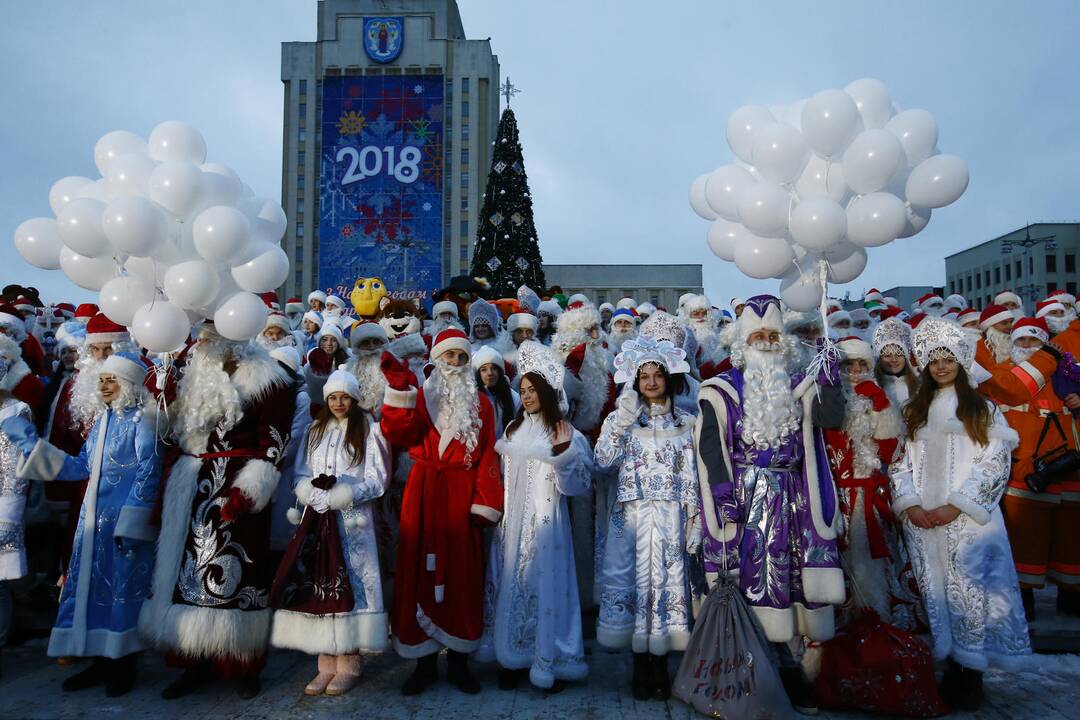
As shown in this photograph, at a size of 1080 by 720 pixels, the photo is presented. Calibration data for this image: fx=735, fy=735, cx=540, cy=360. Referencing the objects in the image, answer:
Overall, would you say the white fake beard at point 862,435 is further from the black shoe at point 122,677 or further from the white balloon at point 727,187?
the black shoe at point 122,677

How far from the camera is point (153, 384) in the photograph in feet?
14.3

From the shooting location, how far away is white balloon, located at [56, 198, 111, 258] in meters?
3.68

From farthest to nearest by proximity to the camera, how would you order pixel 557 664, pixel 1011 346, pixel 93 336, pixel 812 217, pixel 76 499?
1. pixel 1011 346
2. pixel 76 499
3. pixel 93 336
4. pixel 557 664
5. pixel 812 217

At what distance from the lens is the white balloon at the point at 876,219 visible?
12.3ft

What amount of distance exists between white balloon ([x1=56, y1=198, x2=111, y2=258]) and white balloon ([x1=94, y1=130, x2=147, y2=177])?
1.18 ft

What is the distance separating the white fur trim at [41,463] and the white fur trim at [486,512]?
2.34 metres

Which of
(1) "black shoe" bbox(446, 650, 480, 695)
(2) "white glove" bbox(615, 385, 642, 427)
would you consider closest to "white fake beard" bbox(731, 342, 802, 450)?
(2) "white glove" bbox(615, 385, 642, 427)

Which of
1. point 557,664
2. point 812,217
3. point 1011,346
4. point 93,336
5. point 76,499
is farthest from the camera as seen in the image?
point 1011,346

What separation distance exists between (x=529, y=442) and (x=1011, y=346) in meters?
4.35

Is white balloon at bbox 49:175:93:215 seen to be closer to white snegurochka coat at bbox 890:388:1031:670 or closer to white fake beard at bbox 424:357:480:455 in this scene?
white fake beard at bbox 424:357:480:455

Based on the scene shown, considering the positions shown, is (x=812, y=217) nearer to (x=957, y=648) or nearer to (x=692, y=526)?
(x=692, y=526)

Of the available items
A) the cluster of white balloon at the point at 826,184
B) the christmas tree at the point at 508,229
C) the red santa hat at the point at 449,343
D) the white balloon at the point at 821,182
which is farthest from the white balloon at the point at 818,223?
the christmas tree at the point at 508,229

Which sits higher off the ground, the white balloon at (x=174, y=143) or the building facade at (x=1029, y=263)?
the building facade at (x=1029, y=263)

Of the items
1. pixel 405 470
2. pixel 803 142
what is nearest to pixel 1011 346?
pixel 803 142
